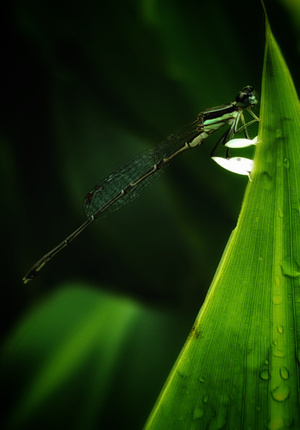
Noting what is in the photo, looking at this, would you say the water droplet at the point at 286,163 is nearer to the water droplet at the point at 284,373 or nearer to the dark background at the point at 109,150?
the water droplet at the point at 284,373

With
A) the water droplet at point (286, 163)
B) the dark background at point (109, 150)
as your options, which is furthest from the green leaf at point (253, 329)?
the dark background at point (109, 150)

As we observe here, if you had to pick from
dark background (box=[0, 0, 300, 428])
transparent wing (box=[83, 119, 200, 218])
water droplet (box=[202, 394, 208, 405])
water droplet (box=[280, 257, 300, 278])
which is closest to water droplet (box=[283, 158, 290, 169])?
water droplet (box=[280, 257, 300, 278])

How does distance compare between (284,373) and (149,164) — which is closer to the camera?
(284,373)

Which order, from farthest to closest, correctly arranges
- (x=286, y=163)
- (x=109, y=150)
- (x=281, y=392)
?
1. (x=109, y=150)
2. (x=286, y=163)
3. (x=281, y=392)

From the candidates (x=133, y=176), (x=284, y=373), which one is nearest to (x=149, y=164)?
(x=133, y=176)

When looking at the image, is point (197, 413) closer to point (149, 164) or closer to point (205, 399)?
point (205, 399)

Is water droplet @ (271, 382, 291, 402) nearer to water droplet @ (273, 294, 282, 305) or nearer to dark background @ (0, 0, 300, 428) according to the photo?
water droplet @ (273, 294, 282, 305)
